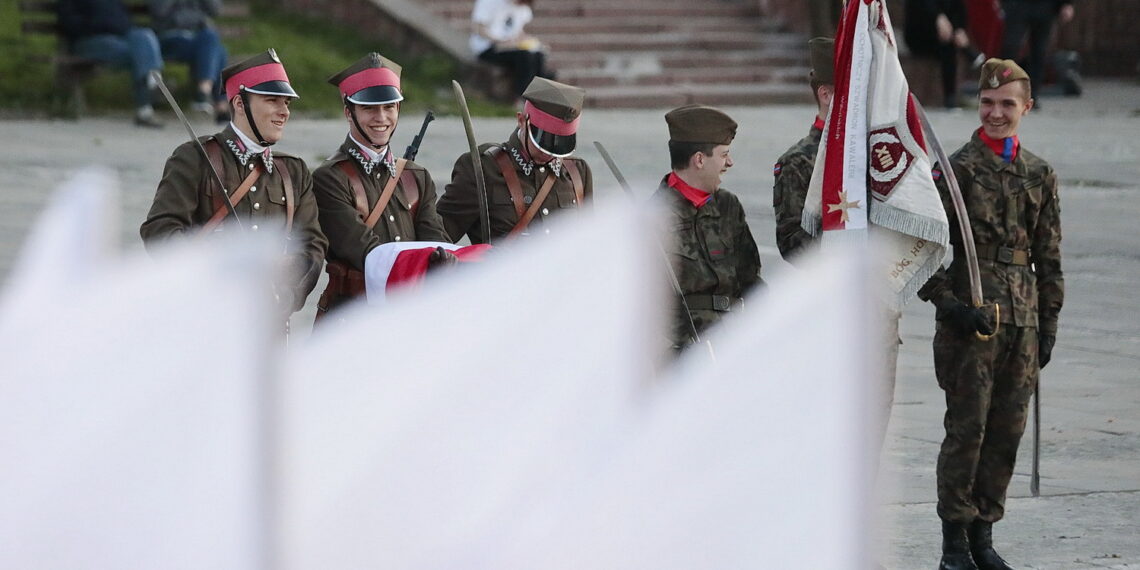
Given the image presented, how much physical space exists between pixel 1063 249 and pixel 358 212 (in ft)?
24.3

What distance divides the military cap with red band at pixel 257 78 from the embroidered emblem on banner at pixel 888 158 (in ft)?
5.78

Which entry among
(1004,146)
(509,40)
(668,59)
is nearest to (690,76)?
(668,59)

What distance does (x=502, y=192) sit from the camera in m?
5.71

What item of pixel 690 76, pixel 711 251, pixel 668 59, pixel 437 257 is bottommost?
pixel 690 76

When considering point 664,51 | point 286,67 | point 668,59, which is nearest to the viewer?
point 286,67

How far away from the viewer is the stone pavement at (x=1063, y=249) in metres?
5.89

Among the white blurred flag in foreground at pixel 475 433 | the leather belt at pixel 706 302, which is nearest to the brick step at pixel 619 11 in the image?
the leather belt at pixel 706 302

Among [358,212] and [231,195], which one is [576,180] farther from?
[231,195]

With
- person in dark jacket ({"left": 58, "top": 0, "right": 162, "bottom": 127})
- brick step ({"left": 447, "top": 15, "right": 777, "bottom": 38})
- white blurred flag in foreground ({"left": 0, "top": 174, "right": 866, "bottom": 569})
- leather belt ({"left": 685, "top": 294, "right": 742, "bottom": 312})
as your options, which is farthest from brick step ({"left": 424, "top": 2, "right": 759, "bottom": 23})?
white blurred flag in foreground ({"left": 0, "top": 174, "right": 866, "bottom": 569})

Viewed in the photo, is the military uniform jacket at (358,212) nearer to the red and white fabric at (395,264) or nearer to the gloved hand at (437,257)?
the red and white fabric at (395,264)

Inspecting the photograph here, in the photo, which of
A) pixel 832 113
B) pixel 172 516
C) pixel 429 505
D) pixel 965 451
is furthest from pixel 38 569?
pixel 965 451

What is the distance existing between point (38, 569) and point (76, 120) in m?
14.7

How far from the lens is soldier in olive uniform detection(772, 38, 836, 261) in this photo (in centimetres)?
538

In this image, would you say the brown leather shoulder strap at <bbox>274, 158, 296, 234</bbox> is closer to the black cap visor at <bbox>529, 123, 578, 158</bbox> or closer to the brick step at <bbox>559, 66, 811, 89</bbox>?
the black cap visor at <bbox>529, 123, 578, 158</bbox>
